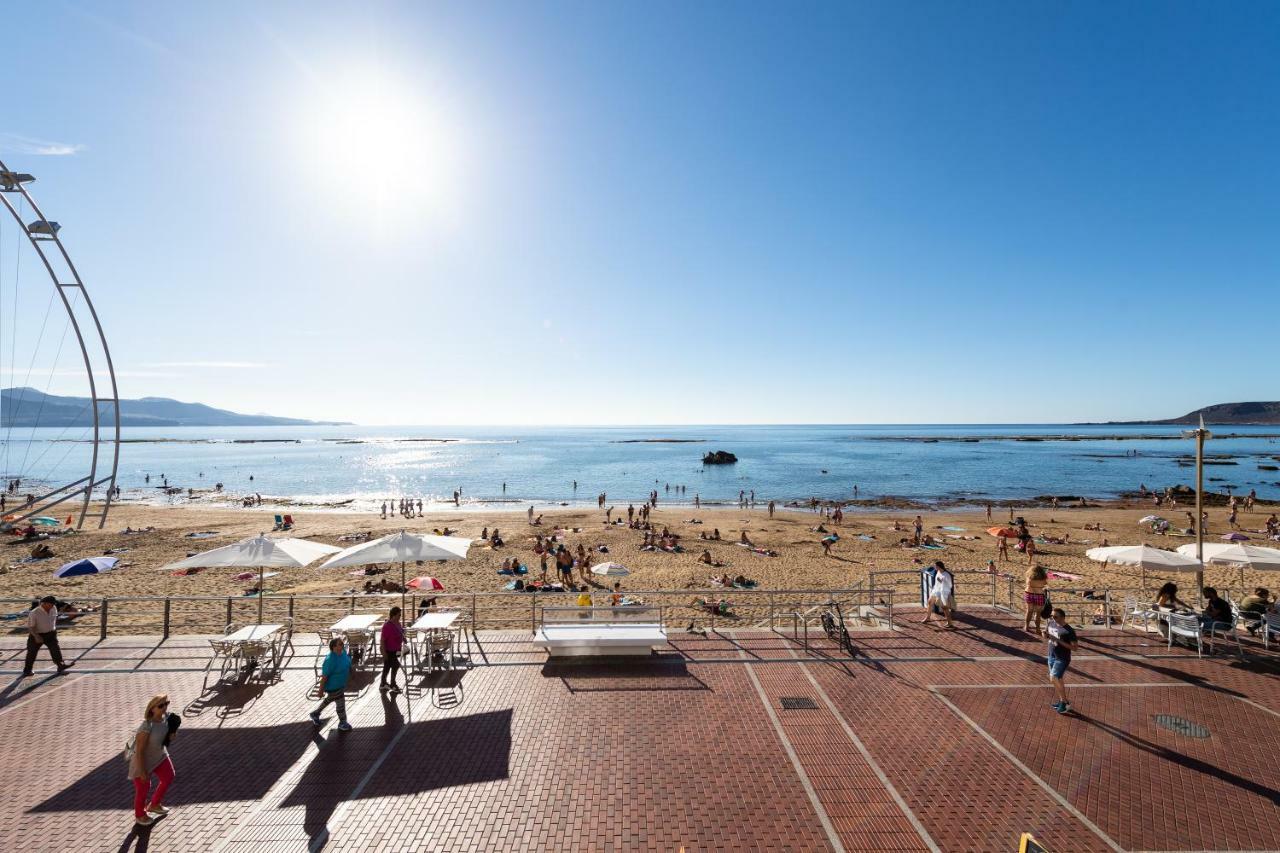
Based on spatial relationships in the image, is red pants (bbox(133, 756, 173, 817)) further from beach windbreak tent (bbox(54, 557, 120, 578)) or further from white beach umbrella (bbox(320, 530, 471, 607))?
beach windbreak tent (bbox(54, 557, 120, 578))

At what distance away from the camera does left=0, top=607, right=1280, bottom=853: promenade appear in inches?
221

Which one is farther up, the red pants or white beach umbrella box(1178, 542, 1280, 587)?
white beach umbrella box(1178, 542, 1280, 587)

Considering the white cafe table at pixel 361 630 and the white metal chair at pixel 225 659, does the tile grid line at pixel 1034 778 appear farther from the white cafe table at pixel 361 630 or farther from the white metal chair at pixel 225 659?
the white metal chair at pixel 225 659

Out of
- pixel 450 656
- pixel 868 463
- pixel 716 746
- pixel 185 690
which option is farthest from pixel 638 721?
pixel 868 463

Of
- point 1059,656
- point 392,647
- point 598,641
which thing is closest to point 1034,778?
point 1059,656

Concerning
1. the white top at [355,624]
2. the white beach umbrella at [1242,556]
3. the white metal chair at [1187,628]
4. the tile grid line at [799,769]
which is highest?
the white beach umbrella at [1242,556]

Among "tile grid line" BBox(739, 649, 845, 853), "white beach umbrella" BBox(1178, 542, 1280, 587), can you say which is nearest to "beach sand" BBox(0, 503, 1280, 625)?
"tile grid line" BBox(739, 649, 845, 853)

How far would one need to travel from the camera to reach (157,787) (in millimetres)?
5812

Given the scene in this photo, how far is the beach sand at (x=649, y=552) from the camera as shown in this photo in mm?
20031

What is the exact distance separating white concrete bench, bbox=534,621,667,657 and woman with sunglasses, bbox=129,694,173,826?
511cm

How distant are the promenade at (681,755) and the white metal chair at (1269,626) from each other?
0.56m

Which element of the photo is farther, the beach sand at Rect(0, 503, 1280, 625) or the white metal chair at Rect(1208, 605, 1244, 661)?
the beach sand at Rect(0, 503, 1280, 625)

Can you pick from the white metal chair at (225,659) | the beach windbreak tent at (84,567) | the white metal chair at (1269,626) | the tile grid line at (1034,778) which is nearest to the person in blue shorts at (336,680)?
the white metal chair at (225,659)

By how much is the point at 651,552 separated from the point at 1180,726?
21.3m
